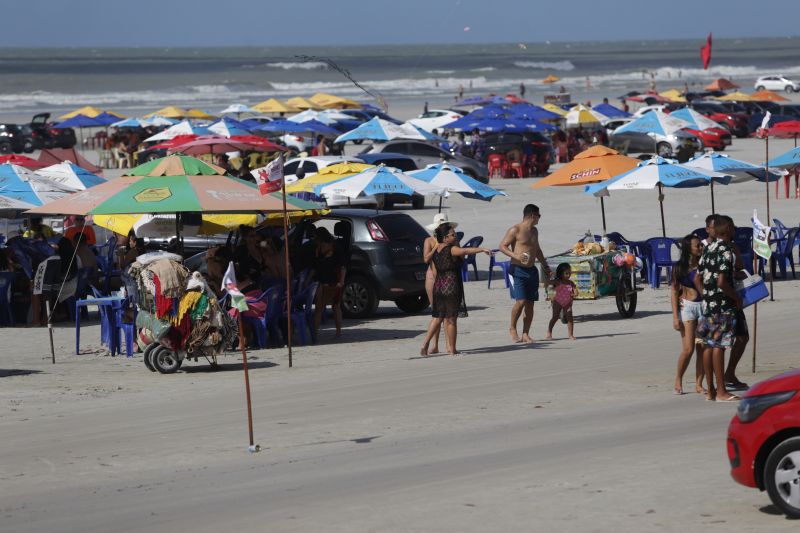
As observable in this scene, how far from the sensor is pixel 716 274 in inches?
421

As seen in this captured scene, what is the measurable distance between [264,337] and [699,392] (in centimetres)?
568

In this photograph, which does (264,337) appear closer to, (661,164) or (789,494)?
(661,164)

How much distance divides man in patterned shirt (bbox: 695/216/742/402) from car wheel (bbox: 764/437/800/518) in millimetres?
3422

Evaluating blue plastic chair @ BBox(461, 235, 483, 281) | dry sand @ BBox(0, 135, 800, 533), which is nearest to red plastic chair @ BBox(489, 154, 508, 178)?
blue plastic chair @ BBox(461, 235, 483, 281)

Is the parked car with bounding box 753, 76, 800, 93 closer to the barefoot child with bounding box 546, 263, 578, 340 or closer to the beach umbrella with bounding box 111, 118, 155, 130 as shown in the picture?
the beach umbrella with bounding box 111, 118, 155, 130

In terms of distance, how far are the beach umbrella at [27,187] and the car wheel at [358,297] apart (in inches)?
171

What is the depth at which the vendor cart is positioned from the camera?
16922mm

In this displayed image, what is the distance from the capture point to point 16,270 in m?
18.1

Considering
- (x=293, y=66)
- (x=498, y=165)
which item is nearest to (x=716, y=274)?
(x=498, y=165)

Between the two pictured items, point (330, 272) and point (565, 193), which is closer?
point (330, 272)

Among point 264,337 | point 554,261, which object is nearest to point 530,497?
Result: point 264,337

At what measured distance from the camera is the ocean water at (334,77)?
9544 centimetres

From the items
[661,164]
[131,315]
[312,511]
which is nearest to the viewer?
[312,511]

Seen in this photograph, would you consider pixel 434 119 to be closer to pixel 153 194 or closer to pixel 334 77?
pixel 153 194
